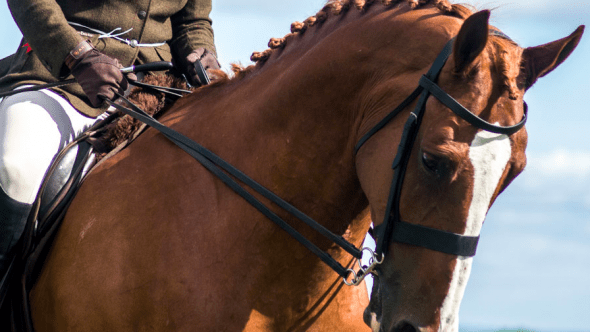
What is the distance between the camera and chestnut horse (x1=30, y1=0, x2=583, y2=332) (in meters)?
2.80

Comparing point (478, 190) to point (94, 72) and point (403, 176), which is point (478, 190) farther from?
point (94, 72)

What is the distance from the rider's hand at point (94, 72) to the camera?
13.0ft

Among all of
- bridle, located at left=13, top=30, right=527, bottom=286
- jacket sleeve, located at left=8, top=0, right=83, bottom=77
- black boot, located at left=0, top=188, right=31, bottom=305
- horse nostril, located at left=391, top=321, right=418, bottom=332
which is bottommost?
horse nostril, located at left=391, top=321, right=418, bottom=332

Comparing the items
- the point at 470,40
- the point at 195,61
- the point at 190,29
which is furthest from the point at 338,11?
the point at 190,29

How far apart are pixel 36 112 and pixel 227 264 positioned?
1.52m

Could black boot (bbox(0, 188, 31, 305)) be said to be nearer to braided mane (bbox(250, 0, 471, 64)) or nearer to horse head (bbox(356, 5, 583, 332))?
braided mane (bbox(250, 0, 471, 64))

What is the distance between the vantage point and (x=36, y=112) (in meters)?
3.87

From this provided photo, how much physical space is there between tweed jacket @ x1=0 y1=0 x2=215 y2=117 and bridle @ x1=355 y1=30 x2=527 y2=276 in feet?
7.10

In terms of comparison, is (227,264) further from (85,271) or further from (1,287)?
(1,287)

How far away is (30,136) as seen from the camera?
3.77 metres

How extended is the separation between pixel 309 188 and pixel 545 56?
1.30m

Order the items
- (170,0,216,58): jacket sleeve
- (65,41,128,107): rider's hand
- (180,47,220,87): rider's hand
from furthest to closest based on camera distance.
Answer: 1. (170,0,216,58): jacket sleeve
2. (180,47,220,87): rider's hand
3. (65,41,128,107): rider's hand

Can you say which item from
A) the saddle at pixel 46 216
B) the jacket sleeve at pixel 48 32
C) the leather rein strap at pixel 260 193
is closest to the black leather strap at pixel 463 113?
the leather rein strap at pixel 260 193

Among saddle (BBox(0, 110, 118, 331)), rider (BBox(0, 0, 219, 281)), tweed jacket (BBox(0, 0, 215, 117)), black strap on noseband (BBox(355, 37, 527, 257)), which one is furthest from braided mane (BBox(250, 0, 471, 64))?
saddle (BBox(0, 110, 118, 331))
